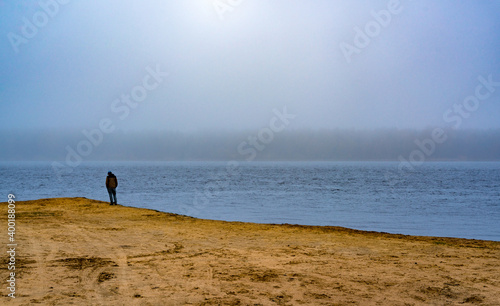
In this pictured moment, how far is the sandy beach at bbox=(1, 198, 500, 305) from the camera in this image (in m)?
7.16

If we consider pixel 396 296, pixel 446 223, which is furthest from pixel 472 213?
pixel 396 296

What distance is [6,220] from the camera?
55.3 feet

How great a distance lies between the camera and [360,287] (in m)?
7.74

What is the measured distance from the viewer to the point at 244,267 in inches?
362

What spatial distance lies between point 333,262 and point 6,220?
45.7 ft

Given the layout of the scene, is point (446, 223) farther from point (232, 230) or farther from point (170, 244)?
point (170, 244)

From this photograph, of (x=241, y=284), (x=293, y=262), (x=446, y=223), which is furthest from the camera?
(x=446, y=223)

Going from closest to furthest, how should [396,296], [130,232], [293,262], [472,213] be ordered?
1. [396,296]
2. [293,262]
3. [130,232]
4. [472,213]

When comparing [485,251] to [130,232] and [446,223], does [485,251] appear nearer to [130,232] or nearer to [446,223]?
[130,232]

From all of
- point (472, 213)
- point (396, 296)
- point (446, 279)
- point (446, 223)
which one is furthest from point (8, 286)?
point (472, 213)

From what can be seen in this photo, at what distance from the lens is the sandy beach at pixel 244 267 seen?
716 centimetres

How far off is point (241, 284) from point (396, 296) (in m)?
2.83

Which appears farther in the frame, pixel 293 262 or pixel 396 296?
pixel 293 262

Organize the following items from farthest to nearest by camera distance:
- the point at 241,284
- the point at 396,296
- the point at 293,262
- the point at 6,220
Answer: the point at 6,220, the point at 293,262, the point at 241,284, the point at 396,296
